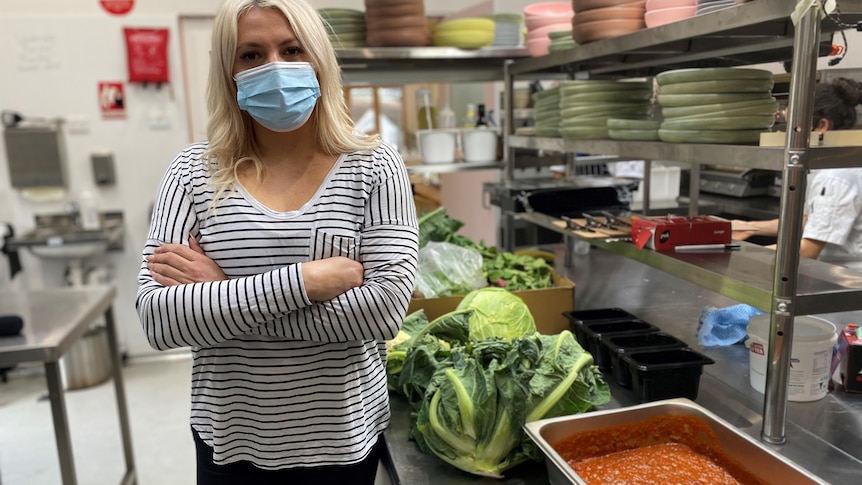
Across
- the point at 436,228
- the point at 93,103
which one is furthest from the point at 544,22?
the point at 93,103

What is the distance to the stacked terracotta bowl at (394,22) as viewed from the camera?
9.39ft

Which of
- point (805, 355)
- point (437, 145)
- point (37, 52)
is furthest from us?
point (37, 52)

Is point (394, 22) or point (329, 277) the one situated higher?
point (394, 22)

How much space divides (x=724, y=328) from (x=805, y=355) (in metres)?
0.44

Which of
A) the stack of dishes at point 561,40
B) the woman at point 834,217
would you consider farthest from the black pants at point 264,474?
the stack of dishes at point 561,40

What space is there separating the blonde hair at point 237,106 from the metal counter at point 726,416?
0.73m

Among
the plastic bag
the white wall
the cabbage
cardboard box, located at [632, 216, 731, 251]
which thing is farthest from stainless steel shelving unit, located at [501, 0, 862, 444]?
the white wall

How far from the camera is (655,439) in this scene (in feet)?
4.49

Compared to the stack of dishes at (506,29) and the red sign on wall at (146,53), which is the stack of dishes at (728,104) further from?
the red sign on wall at (146,53)

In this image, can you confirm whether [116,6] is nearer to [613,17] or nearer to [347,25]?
[347,25]

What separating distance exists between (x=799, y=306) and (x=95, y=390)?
4.42 meters

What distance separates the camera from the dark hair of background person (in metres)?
1.46

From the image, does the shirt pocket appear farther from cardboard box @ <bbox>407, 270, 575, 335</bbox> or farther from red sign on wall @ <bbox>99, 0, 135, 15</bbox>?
red sign on wall @ <bbox>99, 0, 135, 15</bbox>

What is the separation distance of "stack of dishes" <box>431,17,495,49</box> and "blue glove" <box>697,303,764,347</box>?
1.73 m
